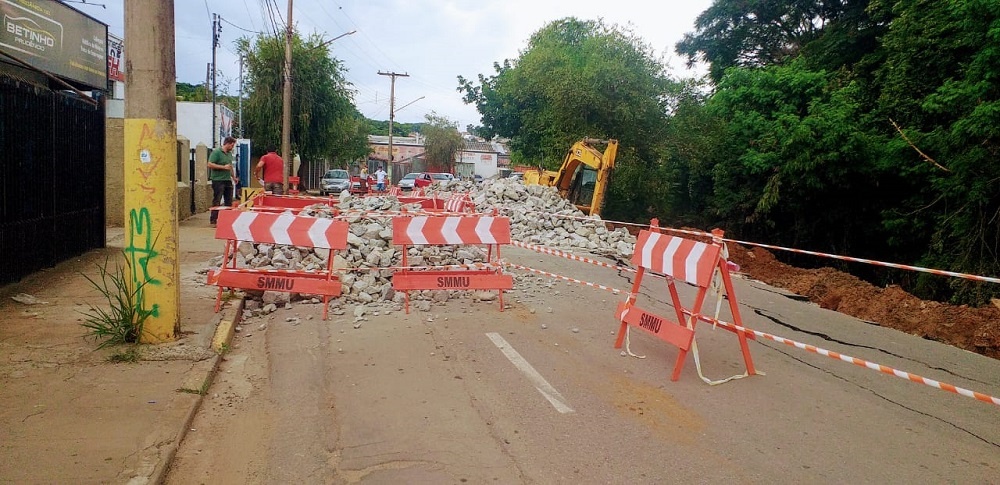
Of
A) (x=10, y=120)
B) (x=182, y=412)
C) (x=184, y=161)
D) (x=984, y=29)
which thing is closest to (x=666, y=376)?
(x=182, y=412)

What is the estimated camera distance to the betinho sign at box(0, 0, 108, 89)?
35.9 ft

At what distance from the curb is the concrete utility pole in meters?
0.75

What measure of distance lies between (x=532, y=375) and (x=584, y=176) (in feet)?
59.7

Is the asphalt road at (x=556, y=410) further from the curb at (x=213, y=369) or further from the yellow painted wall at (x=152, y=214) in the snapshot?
the yellow painted wall at (x=152, y=214)

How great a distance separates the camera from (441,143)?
7962 cm

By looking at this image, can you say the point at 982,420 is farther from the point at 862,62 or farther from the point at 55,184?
the point at 862,62

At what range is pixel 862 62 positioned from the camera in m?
20.8

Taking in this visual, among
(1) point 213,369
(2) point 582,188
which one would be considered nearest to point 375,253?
(1) point 213,369

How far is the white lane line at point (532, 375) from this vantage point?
220 inches

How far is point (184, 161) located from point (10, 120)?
12441 millimetres

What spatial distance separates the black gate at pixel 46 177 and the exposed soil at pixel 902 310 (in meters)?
12.1

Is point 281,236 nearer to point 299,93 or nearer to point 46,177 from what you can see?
point 46,177

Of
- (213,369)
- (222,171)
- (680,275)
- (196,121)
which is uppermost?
(196,121)

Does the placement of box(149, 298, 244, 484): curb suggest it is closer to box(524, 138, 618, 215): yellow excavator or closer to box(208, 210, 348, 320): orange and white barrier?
box(208, 210, 348, 320): orange and white barrier
